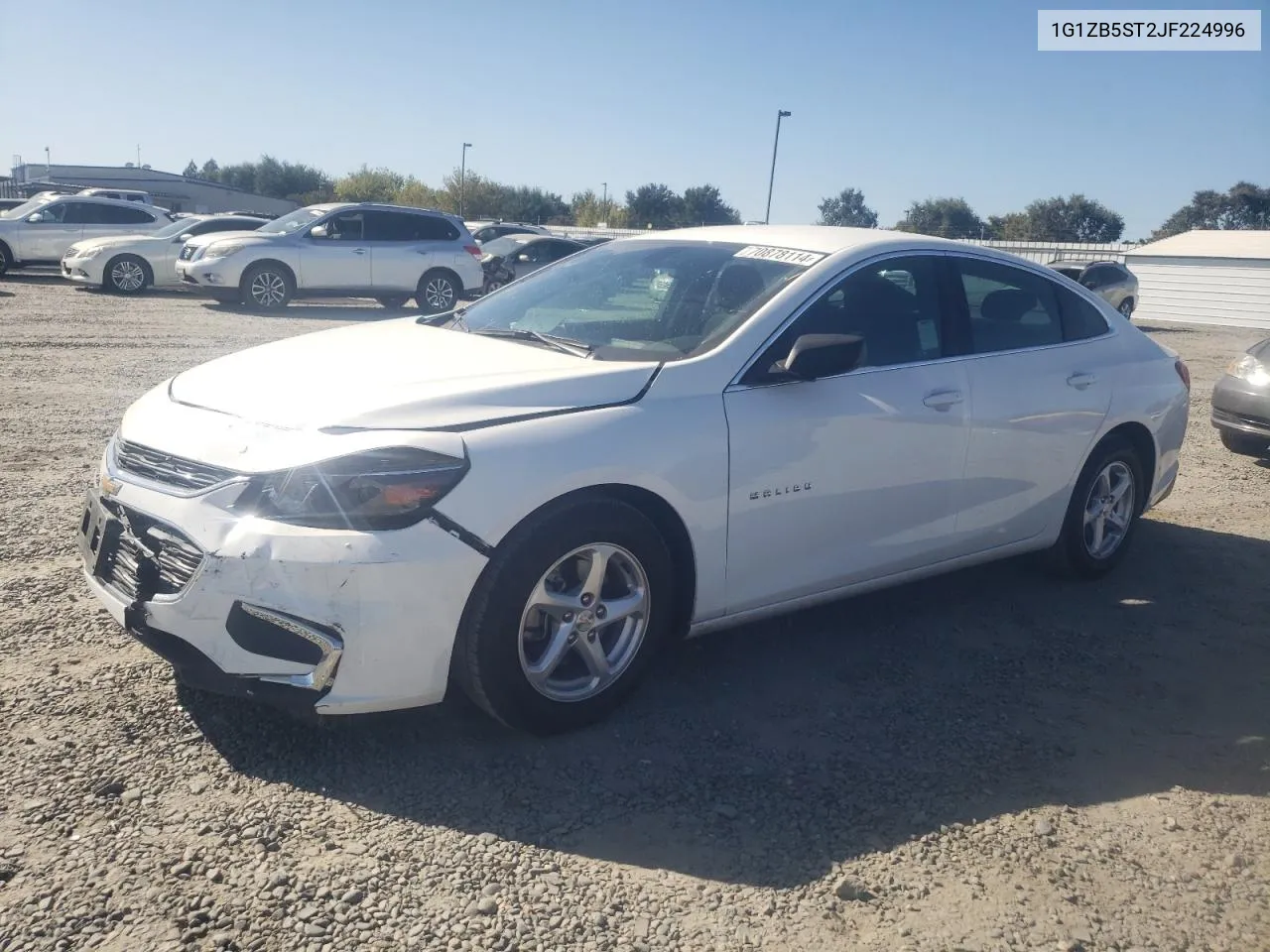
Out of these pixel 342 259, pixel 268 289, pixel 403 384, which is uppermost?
pixel 403 384

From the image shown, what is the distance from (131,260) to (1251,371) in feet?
54.9

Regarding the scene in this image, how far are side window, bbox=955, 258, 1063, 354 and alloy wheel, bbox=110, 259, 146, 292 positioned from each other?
16963 mm

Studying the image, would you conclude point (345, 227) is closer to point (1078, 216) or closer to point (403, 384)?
point (403, 384)

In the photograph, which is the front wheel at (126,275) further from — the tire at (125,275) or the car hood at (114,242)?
the car hood at (114,242)

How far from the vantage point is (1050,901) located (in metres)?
2.92

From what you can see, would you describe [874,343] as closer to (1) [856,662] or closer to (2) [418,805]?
(1) [856,662]

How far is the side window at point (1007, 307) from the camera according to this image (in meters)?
4.89

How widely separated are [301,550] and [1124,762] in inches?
109

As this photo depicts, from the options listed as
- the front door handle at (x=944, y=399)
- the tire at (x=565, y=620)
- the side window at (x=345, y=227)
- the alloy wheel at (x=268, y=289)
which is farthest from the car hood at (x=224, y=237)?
the tire at (x=565, y=620)

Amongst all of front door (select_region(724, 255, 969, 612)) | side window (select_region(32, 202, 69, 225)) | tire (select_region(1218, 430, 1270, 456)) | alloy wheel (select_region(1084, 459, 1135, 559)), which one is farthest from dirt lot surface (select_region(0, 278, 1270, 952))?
side window (select_region(32, 202, 69, 225))

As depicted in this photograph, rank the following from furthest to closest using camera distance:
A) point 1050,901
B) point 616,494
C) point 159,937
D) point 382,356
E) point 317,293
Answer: point 317,293
point 382,356
point 616,494
point 1050,901
point 159,937

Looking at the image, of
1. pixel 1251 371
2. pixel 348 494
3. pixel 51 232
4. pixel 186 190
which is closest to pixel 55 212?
pixel 51 232

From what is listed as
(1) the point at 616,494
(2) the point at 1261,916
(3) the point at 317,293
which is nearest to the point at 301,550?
(1) the point at 616,494

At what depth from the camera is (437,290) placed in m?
18.6
